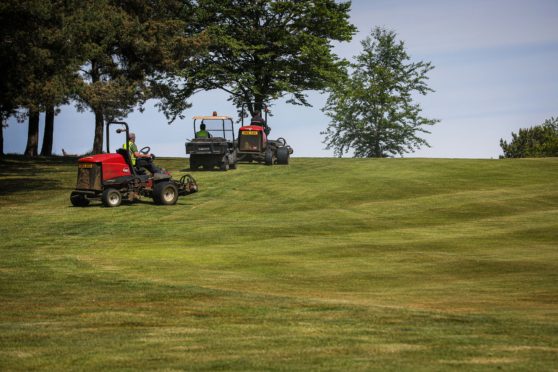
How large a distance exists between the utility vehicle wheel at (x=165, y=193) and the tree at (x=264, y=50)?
28.7m

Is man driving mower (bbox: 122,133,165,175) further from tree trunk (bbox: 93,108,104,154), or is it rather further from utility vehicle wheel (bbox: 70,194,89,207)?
tree trunk (bbox: 93,108,104,154)

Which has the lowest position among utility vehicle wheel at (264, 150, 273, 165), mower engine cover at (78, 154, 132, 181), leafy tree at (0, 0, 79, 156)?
mower engine cover at (78, 154, 132, 181)

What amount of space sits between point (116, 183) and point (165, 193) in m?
1.66

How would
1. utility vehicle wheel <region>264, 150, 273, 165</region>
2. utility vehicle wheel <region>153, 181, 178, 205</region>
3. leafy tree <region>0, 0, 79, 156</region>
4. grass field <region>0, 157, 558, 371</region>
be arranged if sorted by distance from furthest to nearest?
utility vehicle wheel <region>264, 150, 273, 165</region>, leafy tree <region>0, 0, 79, 156</region>, utility vehicle wheel <region>153, 181, 178, 205</region>, grass field <region>0, 157, 558, 371</region>

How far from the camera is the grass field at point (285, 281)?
893 cm

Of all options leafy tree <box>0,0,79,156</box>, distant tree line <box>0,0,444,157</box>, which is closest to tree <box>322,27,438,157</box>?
distant tree line <box>0,0,444,157</box>

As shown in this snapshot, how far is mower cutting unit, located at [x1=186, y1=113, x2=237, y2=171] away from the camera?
1513 inches

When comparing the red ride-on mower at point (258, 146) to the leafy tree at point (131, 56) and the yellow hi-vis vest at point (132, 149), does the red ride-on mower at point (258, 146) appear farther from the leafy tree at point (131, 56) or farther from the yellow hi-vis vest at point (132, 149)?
the yellow hi-vis vest at point (132, 149)

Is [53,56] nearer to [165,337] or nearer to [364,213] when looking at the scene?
[364,213]

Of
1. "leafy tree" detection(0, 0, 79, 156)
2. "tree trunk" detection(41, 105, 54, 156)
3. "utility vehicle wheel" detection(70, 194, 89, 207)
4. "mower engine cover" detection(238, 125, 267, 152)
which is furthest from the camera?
"tree trunk" detection(41, 105, 54, 156)

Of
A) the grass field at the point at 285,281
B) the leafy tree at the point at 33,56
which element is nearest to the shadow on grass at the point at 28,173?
the grass field at the point at 285,281

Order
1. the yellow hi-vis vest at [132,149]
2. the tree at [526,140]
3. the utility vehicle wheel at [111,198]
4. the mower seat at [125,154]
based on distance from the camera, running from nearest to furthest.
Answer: the yellow hi-vis vest at [132,149], the mower seat at [125,154], the utility vehicle wheel at [111,198], the tree at [526,140]

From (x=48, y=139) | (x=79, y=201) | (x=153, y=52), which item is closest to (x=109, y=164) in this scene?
(x=79, y=201)

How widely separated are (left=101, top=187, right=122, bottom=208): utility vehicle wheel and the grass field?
0.68 meters
